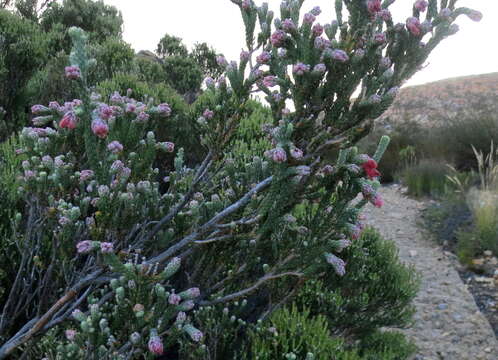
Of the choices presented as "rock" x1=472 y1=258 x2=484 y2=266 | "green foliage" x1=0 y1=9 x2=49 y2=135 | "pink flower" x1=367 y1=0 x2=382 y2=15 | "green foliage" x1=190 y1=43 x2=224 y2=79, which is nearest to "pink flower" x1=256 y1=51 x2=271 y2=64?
"pink flower" x1=367 y1=0 x2=382 y2=15

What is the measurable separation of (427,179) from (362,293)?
8313 millimetres

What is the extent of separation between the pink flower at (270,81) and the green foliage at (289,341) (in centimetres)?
138

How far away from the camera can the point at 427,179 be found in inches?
469

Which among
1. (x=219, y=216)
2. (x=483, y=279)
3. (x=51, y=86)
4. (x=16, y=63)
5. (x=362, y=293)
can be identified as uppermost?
(x=16, y=63)

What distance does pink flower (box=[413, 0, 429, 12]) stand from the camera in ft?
7.57

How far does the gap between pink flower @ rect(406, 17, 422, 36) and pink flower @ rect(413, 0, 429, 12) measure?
99 mm

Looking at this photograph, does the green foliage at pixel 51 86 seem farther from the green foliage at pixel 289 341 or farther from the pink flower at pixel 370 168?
the pink flower at pixel 370 168

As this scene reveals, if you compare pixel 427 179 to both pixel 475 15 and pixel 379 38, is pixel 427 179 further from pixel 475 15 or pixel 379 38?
pixel 379 38

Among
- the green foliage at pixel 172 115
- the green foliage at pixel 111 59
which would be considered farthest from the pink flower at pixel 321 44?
the green foliage at pixel 111 59

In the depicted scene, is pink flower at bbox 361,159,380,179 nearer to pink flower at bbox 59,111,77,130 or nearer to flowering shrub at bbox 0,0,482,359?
flowering shrub at bbox 0,0,482,359

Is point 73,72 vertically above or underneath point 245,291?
above

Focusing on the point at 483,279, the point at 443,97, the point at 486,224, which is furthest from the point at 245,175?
the point at 443,97

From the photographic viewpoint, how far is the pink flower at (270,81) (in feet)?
7.92

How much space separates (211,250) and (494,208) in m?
7.00
